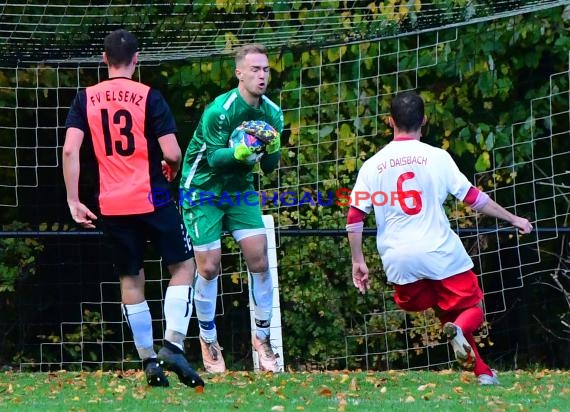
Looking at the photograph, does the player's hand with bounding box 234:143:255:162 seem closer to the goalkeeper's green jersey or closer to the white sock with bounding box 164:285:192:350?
the goalkeeper's green jersey

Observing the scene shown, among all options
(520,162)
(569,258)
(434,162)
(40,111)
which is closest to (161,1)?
(40,111)

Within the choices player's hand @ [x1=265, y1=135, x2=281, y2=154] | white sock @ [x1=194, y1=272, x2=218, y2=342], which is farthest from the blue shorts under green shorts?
player's hand @ [x1=265, y1=135, x2=281, y2=154]

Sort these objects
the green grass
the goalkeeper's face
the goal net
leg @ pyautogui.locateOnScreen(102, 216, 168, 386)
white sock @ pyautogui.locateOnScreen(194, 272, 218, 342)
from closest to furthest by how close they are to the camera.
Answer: the green grass → leg @ pyautogui.locateOnScreen(102, 216, 168, 386) → the goalkeeper's face → white sock @ pyautogui.locateOnScreen(194, 272, 218, 342) → the goal net

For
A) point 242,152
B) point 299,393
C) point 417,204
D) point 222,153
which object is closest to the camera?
point 299,393

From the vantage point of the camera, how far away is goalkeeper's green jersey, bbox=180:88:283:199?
294 inches

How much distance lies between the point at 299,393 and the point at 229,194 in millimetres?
1791

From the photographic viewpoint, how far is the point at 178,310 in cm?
646

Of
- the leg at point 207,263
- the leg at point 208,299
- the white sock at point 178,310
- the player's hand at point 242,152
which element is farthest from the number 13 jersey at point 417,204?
the leg at point 208,299

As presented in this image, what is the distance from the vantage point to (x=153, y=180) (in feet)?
21.1

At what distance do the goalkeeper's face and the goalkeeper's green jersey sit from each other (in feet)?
0.31

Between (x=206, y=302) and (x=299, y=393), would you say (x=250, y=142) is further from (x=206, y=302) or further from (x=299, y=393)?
(x=299, y=393)

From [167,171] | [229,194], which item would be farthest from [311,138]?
[167,171]

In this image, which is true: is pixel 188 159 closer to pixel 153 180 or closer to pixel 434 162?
pixel 153 180

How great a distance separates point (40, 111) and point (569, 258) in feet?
16.0
